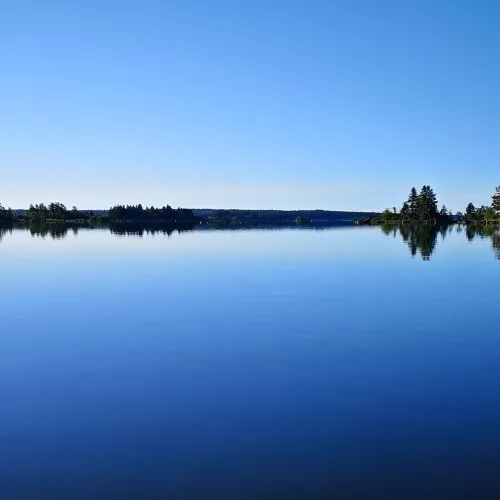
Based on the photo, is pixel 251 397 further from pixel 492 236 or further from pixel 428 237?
pixel 492 236

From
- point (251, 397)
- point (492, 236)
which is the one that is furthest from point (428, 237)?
point (251, 397)

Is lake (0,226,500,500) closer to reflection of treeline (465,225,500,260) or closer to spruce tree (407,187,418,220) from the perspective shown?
Answer: reflection of treeline (465,225,500,260)

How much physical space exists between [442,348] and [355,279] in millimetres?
19016

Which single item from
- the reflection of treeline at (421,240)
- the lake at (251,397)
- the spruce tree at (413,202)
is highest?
the spruce tree at (413,202)

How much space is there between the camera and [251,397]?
43.5 ft

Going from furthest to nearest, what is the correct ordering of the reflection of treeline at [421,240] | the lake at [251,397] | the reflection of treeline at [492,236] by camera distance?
1. the reflection of treeline at [492,236]
2. the reflection of treeline at [421,240]
3. the lake at [251,397]

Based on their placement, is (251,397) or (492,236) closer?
(251,397)

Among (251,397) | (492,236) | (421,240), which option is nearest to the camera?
(251,397)

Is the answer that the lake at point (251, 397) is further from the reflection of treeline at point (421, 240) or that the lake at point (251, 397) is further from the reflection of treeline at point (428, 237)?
the reflection of treeline at point (428, 237)

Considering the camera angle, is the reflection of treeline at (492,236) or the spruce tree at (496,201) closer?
the reflection of treeline at (492,236)

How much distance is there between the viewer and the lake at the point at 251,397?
9.20 m

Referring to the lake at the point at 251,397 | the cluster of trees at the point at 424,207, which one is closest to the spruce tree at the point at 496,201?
the cluster of trees at the point at 424,207

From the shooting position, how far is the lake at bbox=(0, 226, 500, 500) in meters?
9.20

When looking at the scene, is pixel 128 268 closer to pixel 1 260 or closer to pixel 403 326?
pixel 1 260
